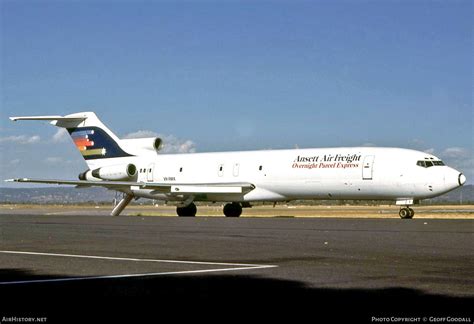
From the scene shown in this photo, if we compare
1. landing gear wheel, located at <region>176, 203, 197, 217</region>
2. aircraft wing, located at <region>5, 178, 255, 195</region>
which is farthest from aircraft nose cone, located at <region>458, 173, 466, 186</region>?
landing gear wheel, located at <region>176, 203, 197, 217</region>

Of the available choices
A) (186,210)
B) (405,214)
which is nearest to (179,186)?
(186,210)

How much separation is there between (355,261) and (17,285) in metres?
5.78

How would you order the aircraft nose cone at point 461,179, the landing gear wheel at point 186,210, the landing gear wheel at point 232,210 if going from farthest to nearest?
the landing gear wheel at point 186,210 < the landing gear wheel at point 232,210 < the aircraft nose cone at point 461,179

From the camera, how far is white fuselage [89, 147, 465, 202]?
34562 mm

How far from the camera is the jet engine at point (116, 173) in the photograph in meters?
45.7

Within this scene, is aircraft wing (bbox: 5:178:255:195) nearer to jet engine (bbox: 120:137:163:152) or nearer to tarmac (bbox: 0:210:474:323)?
jet engine (bbox: 120:137:163:152)

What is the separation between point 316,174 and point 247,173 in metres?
5.00

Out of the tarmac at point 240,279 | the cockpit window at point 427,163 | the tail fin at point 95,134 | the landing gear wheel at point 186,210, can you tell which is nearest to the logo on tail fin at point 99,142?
the tail fin at point 95,134

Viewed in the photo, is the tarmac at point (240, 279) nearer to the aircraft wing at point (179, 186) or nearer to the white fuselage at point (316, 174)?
the white fuselage at point (316, 174)

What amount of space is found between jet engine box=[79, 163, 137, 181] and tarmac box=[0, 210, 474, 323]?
91.6ft

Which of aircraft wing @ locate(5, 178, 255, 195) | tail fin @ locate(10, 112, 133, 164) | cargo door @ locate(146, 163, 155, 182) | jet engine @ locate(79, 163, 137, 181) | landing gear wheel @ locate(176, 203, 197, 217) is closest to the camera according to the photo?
aircraft wing @ locate(5, 178, 255, 195)

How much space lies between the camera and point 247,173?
40.9m

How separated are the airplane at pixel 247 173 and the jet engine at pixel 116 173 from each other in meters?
0.06

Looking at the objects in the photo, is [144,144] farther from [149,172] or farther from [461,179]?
[461,179]
